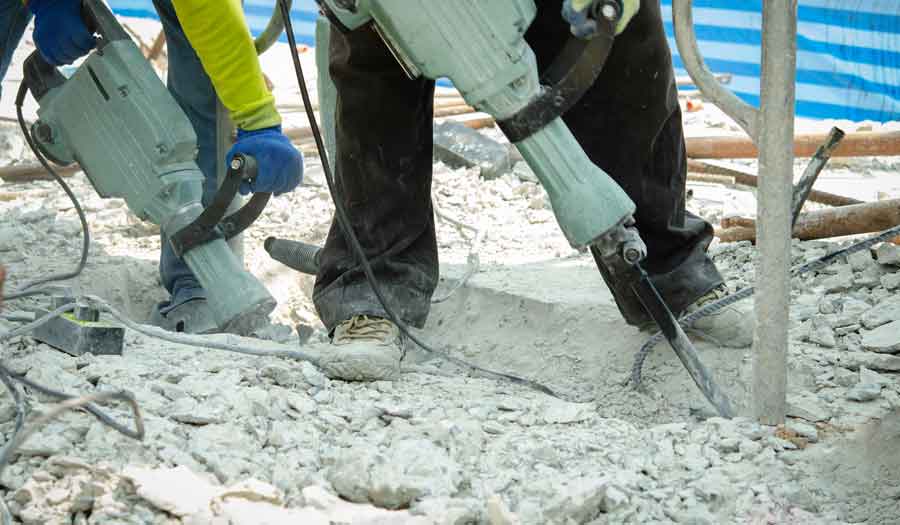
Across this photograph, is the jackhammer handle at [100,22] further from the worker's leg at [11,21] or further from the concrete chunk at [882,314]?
the concrete chunk at [882,314]

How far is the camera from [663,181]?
2188mm

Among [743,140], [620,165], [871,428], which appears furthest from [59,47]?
[743,140]

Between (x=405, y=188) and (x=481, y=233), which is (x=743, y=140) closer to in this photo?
(x=481, y=233)

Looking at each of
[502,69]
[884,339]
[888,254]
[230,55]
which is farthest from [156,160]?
[888,254]

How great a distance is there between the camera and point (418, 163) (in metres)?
2.20

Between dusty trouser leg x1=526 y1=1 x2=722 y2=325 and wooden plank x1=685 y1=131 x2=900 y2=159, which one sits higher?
dusty trouser leg x1=526 y1=1 x2=722 y2=325

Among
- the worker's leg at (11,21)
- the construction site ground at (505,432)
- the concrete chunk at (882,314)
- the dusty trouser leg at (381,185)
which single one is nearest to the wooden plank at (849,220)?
the construction site ground at (505,432)

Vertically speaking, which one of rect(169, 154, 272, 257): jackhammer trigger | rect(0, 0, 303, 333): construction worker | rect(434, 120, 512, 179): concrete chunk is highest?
rect(0, 0, 303, 333): construction worker

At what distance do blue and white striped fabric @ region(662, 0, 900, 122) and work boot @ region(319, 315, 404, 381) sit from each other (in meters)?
2.54

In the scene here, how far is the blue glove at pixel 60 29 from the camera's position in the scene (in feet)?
7.80

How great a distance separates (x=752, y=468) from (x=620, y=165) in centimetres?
84

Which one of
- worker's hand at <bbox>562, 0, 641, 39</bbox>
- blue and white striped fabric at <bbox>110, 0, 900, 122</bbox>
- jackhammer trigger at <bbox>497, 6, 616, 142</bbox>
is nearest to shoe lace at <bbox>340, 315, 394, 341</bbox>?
jackhammer trigger at <bbox>497, 6, 616, 142</bbox>

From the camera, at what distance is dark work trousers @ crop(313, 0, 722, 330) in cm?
207

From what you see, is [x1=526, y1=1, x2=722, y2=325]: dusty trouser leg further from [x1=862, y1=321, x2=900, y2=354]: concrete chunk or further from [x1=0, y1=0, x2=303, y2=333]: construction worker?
[x1=0, y1=0, x2=303, y2=333]: construction worker
